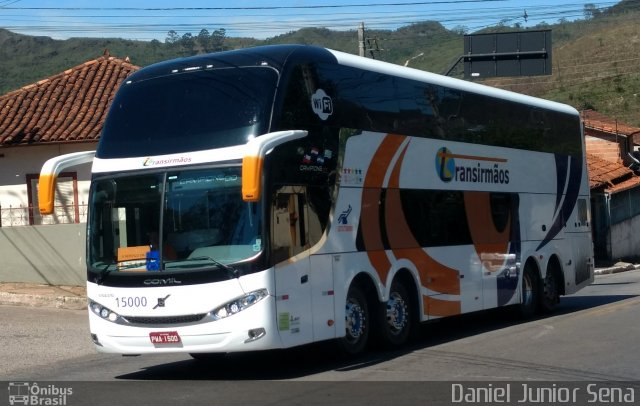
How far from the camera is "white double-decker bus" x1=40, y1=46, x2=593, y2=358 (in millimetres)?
11562

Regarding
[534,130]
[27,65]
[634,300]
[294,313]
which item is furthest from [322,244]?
[27,65]

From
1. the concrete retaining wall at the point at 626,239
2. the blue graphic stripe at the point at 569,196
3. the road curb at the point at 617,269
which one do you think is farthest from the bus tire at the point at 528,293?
the concrete retaining wall at the point at 626,239

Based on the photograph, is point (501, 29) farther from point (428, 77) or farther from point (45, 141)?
point (428, 77)

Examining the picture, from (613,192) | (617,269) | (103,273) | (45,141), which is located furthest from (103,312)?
(613,192)

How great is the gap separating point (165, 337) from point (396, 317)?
405cm

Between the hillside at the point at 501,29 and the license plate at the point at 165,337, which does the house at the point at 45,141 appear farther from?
the hillside at the point at 501,29

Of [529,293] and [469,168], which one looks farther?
[529,293]

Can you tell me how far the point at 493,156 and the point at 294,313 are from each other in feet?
23.0

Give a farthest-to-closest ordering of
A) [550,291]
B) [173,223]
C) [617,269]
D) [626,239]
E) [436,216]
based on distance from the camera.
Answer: [626,239] < [617,269] < [550,291] < [436,216] < [173,223]

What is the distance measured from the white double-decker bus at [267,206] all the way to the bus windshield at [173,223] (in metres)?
0.02

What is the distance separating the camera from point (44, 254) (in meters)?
22.6

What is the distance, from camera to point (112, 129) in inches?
501

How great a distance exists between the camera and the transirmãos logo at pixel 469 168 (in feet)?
52.1

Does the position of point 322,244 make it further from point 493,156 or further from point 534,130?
point 534,130
